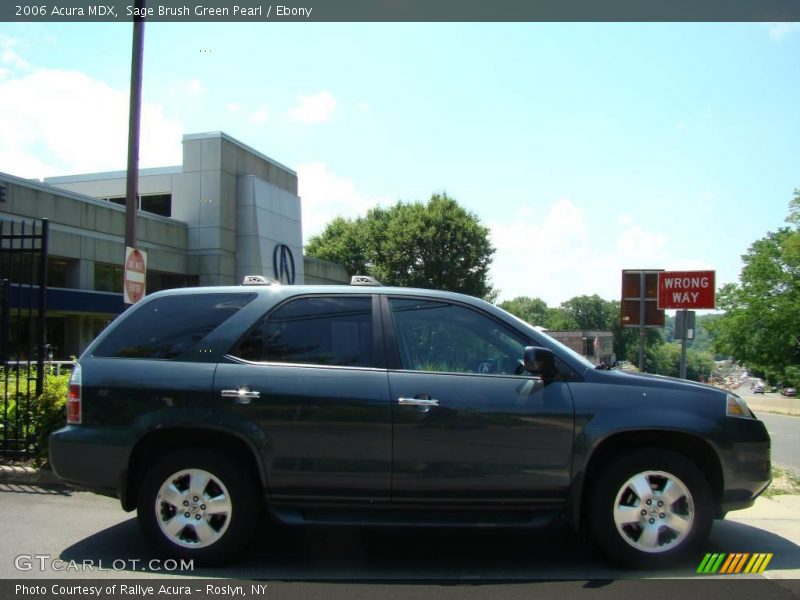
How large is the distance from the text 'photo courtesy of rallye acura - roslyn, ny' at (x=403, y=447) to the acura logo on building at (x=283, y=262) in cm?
2342

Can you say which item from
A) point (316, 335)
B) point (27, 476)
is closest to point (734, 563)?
point (316, 335)

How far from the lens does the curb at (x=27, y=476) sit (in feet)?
21.4

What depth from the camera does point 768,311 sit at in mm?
46469

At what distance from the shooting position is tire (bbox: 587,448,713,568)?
14.1 feet

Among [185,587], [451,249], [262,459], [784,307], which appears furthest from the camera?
[784,307]

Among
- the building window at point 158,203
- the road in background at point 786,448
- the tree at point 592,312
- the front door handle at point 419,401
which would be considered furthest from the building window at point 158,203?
the tree at point 592,312

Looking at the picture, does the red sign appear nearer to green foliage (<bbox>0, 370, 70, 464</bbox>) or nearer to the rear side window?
the rear side window

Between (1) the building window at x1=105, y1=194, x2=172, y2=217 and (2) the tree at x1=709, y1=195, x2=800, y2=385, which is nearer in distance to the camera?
(1) the building window at x1=105, y1=194, x2=172, y2=217

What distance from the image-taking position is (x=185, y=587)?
157 inches

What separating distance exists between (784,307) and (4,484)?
49.6m

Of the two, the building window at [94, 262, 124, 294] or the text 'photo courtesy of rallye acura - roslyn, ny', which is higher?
the building window at [94, 262, 124, 294]

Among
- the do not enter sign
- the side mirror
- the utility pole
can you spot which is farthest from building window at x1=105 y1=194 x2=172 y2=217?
the side mirror

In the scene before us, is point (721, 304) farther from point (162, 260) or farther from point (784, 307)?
point (162, 260)

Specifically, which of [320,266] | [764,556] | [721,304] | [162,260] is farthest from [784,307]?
[764,556]
